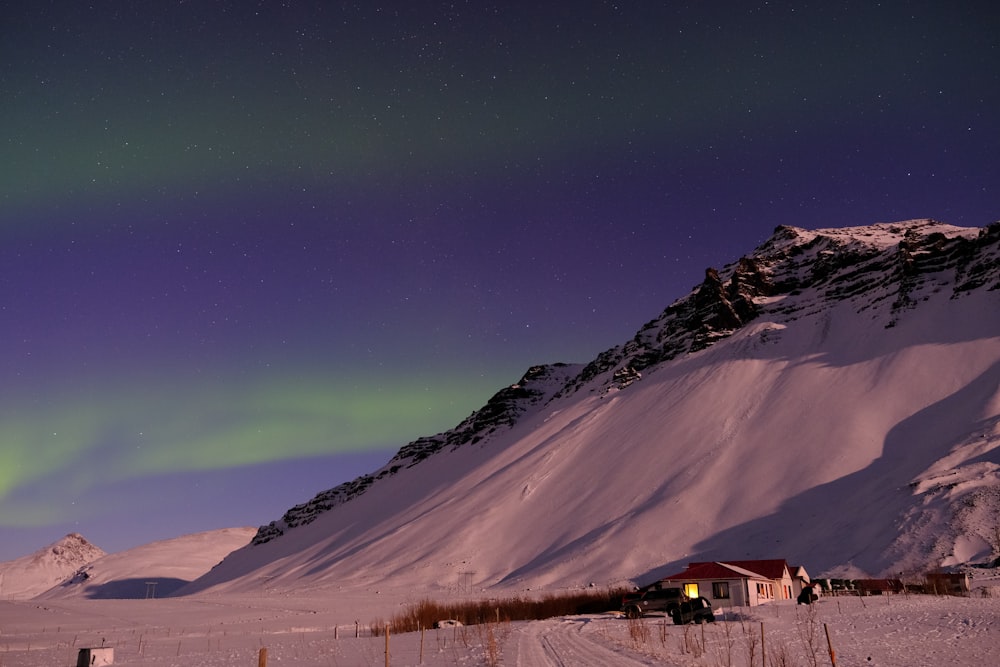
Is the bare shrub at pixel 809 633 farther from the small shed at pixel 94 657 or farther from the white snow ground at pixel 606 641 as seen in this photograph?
the small shed at pixel 94 657

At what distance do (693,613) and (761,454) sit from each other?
196 feet

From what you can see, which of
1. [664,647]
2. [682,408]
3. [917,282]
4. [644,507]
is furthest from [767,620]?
[917,282]

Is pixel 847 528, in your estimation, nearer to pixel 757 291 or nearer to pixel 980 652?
pixel 980 652

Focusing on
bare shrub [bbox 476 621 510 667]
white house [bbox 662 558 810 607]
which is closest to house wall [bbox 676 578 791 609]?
white house [bbox 662 558 810 607]

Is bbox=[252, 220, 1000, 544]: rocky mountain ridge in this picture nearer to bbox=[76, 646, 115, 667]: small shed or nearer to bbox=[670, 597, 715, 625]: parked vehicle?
bbox=[670, 597, 715, 625]: parked vehicle

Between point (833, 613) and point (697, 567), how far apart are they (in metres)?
16.7

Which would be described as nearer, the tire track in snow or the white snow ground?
the tire track in snow

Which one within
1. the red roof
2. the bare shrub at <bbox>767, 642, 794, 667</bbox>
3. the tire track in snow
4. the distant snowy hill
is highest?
the distant snowy hill

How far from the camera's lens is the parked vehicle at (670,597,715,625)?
37.1 meters

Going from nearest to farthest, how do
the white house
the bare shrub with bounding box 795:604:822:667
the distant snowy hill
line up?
the bare shrub with bounding box 795:604:822:667, the white house, the distant snowy hill

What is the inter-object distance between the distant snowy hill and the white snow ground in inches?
1146

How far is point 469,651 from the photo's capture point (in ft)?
83.7

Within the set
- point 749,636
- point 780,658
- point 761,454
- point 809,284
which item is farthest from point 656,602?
point 809,284

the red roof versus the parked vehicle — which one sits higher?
the red roof
